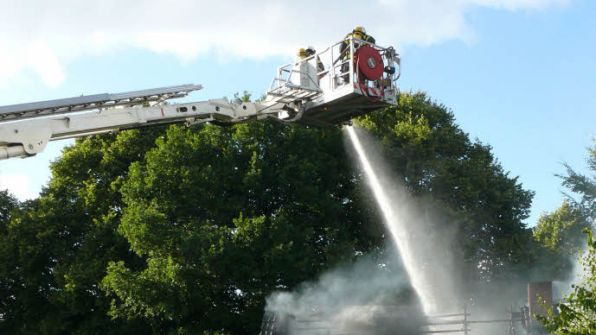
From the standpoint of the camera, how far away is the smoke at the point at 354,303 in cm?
2641

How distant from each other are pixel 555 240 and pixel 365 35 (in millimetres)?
32382

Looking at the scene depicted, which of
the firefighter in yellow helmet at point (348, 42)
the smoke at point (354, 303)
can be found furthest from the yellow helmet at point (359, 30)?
the smoke at point (354, 303)

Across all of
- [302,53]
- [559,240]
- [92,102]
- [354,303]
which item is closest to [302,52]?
[302,53]

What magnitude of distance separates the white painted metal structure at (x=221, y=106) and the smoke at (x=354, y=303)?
9949 millimetres

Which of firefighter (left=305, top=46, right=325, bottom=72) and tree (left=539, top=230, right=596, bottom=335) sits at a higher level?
firefighter (left=305, top=46, right=325, bottom=72)

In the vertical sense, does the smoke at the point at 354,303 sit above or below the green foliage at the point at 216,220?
below

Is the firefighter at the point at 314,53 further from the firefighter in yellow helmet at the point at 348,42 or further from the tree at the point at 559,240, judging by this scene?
the tree at the point at 559,240

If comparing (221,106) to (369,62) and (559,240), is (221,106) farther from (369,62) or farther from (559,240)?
(559,240)

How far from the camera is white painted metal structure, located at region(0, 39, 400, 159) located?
15477 millimetres

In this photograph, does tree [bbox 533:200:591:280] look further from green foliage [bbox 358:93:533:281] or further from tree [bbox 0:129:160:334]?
tree [bbox 0:129:160:334]

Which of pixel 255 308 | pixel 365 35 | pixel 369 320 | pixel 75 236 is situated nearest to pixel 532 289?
pixel 369 320

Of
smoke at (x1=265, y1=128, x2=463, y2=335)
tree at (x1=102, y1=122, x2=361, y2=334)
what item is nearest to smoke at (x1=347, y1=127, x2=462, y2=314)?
smoke at (x1=265, y1=128, x2=463, y2=335)

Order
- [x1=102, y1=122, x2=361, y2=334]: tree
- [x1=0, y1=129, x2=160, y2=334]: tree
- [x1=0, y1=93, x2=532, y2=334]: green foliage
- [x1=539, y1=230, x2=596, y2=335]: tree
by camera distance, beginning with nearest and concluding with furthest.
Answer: [x1=539, y1=230, x2=596, y2=335]: tree → [x1=102, y1=122, x2=361, y2=334]: tree → [x1=0, y1=93, x2=532, y2=334]: green foliage → [x1=0, y1=129, x2=160, y2=334]: tree

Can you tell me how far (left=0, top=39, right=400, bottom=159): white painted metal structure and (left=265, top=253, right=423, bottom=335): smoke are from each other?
9949mm
